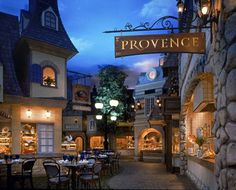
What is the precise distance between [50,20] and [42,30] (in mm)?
1694

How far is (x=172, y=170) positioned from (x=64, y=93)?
742cm

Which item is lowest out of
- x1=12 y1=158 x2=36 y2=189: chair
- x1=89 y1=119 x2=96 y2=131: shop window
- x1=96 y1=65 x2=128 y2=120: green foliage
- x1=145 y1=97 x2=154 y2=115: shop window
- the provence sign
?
x1=12 y1=158 x2=36 y2=189: chair

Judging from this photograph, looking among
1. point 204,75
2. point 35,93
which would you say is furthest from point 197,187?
point 35,93

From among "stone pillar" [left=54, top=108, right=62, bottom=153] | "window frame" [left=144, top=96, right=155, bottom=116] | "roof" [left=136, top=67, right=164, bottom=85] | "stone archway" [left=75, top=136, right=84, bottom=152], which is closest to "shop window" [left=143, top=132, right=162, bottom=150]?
"window frame" [left=144, top=96, right=155, bottom=116]

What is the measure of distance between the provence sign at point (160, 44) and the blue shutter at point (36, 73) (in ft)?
43.6

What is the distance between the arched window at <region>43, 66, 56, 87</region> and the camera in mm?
20422

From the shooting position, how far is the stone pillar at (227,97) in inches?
181

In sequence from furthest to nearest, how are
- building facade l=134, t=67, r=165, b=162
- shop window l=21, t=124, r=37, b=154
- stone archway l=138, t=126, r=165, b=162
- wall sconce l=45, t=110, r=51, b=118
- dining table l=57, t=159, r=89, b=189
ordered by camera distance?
building facade l=134, t=67, r=165, b=162 < stone archway l=138, t=126, r=165, b=162 < wall sconce l=45, t=110, r=51, b=118 < shop window l=21, t=124, r=37, b=154 < dining table l=57, t=159, r=89, b=189

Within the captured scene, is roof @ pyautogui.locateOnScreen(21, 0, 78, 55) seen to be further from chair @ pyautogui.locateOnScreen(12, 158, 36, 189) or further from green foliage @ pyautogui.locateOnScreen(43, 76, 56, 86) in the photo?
chair @ pyautogui.locateOnScreen(12, 158, 36, 189)

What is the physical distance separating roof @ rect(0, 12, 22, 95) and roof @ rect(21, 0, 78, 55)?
976 mm

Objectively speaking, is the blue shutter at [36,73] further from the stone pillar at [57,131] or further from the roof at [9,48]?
the stone pillar at [57,131]

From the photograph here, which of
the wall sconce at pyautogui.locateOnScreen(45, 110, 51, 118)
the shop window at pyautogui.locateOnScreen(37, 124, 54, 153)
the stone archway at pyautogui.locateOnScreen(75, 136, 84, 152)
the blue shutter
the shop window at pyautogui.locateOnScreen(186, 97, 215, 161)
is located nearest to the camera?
the shop window at pyautogui.locateOnScreen(186, 97, 215, 161)

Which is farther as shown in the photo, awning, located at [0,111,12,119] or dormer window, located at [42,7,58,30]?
dormer window, located at [42,7,58,30]

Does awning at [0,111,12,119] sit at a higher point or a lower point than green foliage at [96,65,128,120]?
lower
